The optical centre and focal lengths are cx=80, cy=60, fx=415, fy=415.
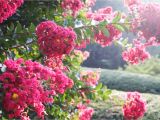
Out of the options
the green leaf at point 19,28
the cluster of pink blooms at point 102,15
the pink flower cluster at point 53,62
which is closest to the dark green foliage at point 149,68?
the cluster of pink blooms at point 102,15

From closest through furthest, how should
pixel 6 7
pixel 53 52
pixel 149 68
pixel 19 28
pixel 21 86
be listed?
pixel 21 86 → pixel 6 7 → pixel 53 52 → pixel 19 28 → pixel 149 68

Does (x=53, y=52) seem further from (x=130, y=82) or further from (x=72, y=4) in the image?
(x=130, y=82)

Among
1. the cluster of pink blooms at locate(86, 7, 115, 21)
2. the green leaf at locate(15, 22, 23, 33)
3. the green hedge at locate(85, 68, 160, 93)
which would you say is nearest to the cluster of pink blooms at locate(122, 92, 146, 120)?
the cluster of pink blooms at locate(86, 7, 115, 21)

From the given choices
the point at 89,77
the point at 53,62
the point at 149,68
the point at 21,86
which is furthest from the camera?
the point at 149,68

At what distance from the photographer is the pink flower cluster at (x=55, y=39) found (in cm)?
266

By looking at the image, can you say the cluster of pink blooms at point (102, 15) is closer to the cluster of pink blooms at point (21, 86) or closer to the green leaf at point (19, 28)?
the green leaf at point (19, 28)

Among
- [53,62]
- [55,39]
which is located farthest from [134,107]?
[55,39]

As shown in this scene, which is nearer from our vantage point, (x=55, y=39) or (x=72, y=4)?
(x=55, y=39)

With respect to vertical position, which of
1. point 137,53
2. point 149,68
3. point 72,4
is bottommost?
point 149,68

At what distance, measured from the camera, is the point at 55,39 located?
2664 millimetres

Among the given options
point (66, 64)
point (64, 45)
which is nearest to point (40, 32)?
point (64, 45)

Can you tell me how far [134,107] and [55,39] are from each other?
1626mm

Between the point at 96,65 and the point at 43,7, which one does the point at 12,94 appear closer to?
the point at 43,7

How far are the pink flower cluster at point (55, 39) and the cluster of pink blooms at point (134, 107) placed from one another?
1482 mm
